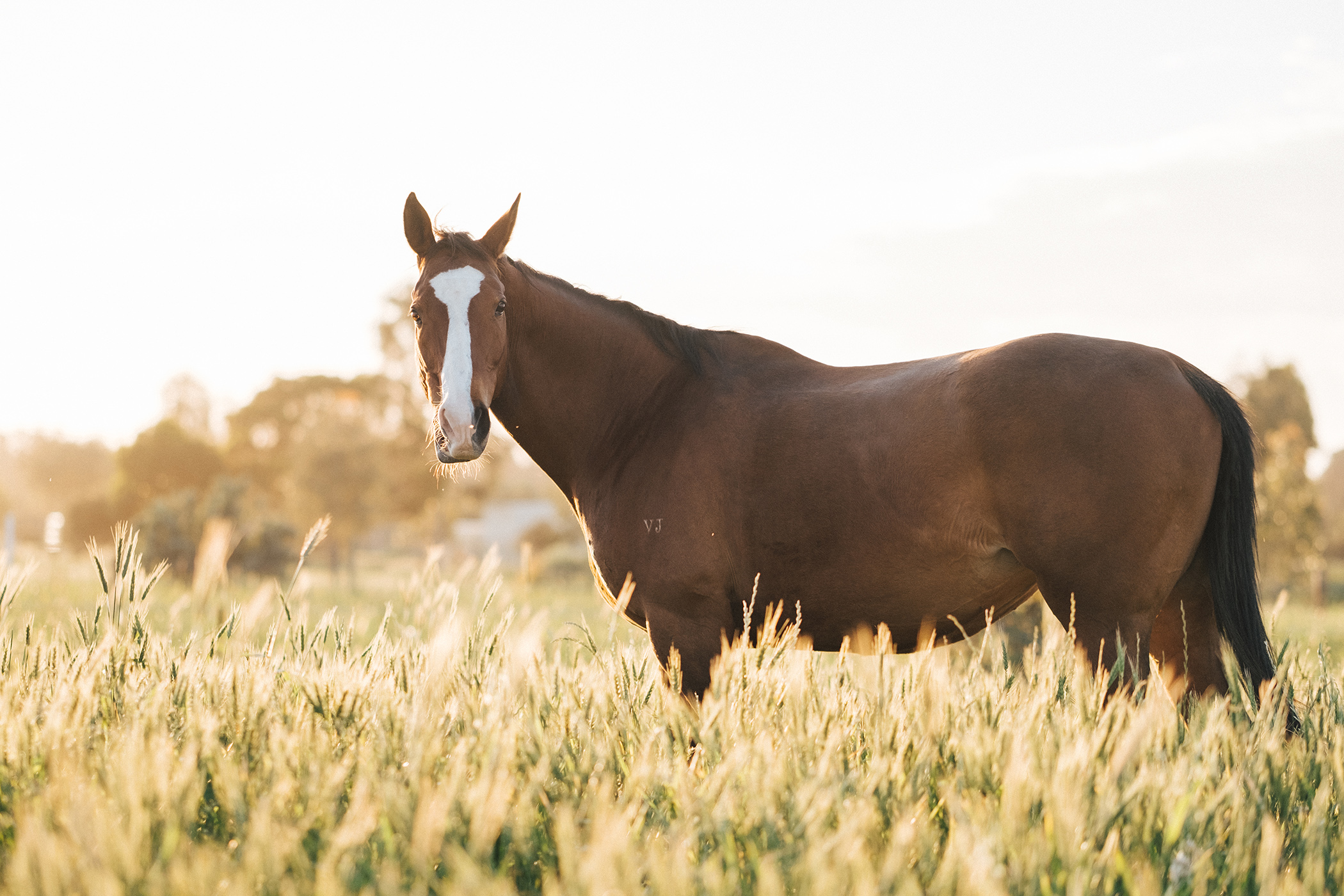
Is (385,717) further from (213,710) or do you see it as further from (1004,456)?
(1004,456)

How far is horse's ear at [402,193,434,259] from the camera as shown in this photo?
4238mm

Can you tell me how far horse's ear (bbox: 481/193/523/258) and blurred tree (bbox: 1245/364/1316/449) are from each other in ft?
166

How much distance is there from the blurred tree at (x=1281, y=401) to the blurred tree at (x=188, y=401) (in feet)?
223

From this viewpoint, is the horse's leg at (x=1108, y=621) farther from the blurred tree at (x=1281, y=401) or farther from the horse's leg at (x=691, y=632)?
the blurred tree at (x=1281, y=401)

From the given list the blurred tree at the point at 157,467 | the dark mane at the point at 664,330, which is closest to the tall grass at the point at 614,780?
the dark mane at the point at 664,330

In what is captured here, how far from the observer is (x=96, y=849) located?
193cm

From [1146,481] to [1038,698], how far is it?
49.6 inches

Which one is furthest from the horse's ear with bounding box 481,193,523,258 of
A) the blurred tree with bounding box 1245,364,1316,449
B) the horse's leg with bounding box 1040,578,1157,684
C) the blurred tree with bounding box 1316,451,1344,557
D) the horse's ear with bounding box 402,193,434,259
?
the blurred tree with bounding box 1316,451,1344,557

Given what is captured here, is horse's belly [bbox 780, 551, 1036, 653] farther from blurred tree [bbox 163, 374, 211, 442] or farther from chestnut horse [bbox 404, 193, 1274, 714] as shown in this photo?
blurred tree [bbox 163, 374, 211, 442]

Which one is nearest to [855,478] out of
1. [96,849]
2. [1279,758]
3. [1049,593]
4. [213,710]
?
[1049,593]

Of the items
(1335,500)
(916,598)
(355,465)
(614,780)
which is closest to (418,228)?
(614,780)

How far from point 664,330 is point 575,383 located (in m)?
0.54

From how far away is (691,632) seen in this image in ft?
12.7

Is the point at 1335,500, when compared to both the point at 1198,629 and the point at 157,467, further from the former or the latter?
the point at 1198,629
